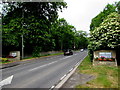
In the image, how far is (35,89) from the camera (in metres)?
5.30

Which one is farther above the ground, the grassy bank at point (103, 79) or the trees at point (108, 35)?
the trees at point (108, 35)

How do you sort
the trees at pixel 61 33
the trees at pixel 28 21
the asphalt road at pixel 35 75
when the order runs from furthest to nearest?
1. the trees at pixel 61 33
2. the trees at pixel 28 21
3. the asphalt road at pixel 35 75

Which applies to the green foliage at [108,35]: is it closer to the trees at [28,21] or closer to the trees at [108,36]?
the trees at [108,36]

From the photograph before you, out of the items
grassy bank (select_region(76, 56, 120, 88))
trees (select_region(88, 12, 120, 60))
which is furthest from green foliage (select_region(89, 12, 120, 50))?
grassy bank (select_region(76, 56, 120, 88))

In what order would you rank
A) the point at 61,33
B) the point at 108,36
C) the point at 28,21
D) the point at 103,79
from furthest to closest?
the point at 61,33 → the point at 28,21 → the point at 108,36 → the point at 103,79

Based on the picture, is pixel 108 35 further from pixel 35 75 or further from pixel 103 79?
pixel 35 75

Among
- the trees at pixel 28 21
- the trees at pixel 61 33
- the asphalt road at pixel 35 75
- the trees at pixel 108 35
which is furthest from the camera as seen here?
the trees at pixel 61 33

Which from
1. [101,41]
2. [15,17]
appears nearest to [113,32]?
[101,41]

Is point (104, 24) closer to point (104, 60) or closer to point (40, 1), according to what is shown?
point (104, 60)

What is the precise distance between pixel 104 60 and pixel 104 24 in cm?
468

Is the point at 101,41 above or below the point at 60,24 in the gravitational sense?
below

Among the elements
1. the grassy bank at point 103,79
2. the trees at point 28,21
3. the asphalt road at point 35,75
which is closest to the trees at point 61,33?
the trees at point 28,21

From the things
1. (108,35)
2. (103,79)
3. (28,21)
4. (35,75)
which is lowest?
(35,75)

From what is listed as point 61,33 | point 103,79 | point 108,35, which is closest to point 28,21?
point 108,35
